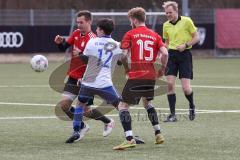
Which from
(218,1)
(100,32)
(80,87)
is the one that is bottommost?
(218,1)

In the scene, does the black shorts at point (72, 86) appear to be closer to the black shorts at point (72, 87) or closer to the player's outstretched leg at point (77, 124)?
the black shorts at point (72, 87)

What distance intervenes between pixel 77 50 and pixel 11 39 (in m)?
28.0

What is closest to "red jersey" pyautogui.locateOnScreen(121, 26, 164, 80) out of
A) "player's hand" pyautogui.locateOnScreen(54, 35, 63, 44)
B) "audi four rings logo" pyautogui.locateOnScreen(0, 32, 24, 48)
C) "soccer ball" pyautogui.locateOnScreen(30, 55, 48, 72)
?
"player's hand" pyautogui.locateOnScreen(54, 35, 63, 44)

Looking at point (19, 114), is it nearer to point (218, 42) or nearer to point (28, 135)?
point (28, 135)

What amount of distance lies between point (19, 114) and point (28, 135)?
3558 millimetres

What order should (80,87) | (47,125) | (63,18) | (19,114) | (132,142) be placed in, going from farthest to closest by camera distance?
(63,18) → (19,114) → (47,125) → (80,87) → (132,142)

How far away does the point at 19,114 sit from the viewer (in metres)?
17.1

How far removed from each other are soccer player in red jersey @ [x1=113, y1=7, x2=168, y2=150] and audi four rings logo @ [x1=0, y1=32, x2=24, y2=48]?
28.7 m

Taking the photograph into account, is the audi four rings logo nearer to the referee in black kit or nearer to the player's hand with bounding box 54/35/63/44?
the referee in black kit

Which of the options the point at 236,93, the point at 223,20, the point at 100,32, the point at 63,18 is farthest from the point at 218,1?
the point at 100,32

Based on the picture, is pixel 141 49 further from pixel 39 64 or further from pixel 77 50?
pixel 39 64

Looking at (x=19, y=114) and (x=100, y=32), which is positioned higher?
(x=100, y=32)

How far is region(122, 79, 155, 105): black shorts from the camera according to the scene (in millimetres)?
12414

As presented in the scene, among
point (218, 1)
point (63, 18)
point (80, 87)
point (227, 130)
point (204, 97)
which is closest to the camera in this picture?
point (80, 87)
